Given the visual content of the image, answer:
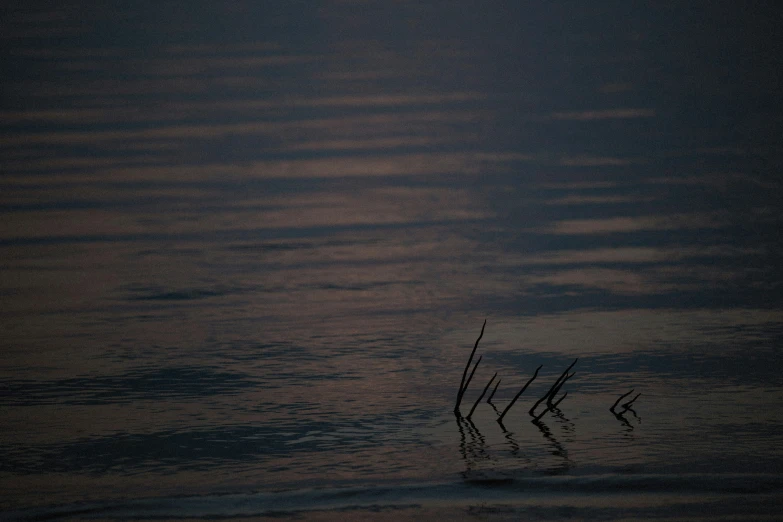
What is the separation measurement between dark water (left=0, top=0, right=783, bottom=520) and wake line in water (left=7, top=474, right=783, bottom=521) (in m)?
0.02

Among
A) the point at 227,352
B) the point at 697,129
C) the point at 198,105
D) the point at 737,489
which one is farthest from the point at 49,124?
the point at 737,489

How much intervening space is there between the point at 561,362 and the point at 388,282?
216 cm

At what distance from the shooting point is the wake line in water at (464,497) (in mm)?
5133

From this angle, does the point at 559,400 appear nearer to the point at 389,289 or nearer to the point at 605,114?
the point at 389,289

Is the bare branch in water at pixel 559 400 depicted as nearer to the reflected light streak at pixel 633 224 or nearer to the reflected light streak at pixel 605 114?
the reflected light streak at pixel 633 224

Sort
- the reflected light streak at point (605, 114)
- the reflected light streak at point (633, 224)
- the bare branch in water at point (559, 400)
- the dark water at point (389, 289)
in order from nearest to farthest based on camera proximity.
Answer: the dark water at point (389, 289) → the bare branch in water at point (559, 400) → the reflected light streak at point (633, 224) → the reflected light streak at point (605, 114)

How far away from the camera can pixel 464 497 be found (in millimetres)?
5227

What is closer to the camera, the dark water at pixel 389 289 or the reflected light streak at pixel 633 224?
the dark water at pixel 389 289

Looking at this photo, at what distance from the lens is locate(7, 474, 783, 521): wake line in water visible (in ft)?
16.8

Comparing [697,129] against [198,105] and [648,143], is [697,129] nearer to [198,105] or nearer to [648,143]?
[648,143]

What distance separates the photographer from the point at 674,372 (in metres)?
6.97

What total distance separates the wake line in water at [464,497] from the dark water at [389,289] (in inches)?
0.6

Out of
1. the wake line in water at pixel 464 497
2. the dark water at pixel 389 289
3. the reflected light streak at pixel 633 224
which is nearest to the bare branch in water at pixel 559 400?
the dark water at pixel 389 289

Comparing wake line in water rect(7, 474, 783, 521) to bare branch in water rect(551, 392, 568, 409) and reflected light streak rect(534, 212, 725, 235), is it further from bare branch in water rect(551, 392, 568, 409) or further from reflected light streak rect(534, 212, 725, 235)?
reflected light streak rect(534, 212, 725, 235)
